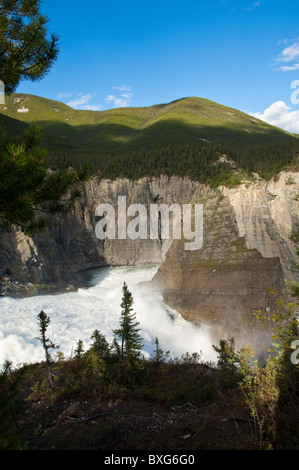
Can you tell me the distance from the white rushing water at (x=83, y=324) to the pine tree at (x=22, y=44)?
13.9m

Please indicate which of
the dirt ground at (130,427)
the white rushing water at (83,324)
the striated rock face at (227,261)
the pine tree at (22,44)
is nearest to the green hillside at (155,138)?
the striated rock face at (227,261)

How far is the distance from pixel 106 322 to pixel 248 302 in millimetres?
11058

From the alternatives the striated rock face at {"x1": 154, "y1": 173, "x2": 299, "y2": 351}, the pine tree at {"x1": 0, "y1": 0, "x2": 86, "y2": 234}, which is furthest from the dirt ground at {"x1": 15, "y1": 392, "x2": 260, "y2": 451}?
the striated rock face at {"x1": 154, "y1": 173, "x2": 299, "y2": 351}

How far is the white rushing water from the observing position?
15.5m

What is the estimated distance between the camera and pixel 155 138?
82250 millimetres

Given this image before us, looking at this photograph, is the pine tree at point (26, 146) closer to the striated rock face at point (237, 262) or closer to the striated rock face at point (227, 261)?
the striated rock face at point (227, 261)

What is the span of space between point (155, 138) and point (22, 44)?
83295 mm

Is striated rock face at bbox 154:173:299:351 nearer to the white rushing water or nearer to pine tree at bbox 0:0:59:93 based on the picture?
the white rushing water

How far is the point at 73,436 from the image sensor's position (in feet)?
17.1

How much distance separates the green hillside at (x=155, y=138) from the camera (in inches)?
1737

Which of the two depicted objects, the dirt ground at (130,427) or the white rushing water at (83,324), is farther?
the white rushing water at (83,324)

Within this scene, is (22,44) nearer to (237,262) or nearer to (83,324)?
(83,324)

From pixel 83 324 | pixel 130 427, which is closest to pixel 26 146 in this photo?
pixel 130 427
